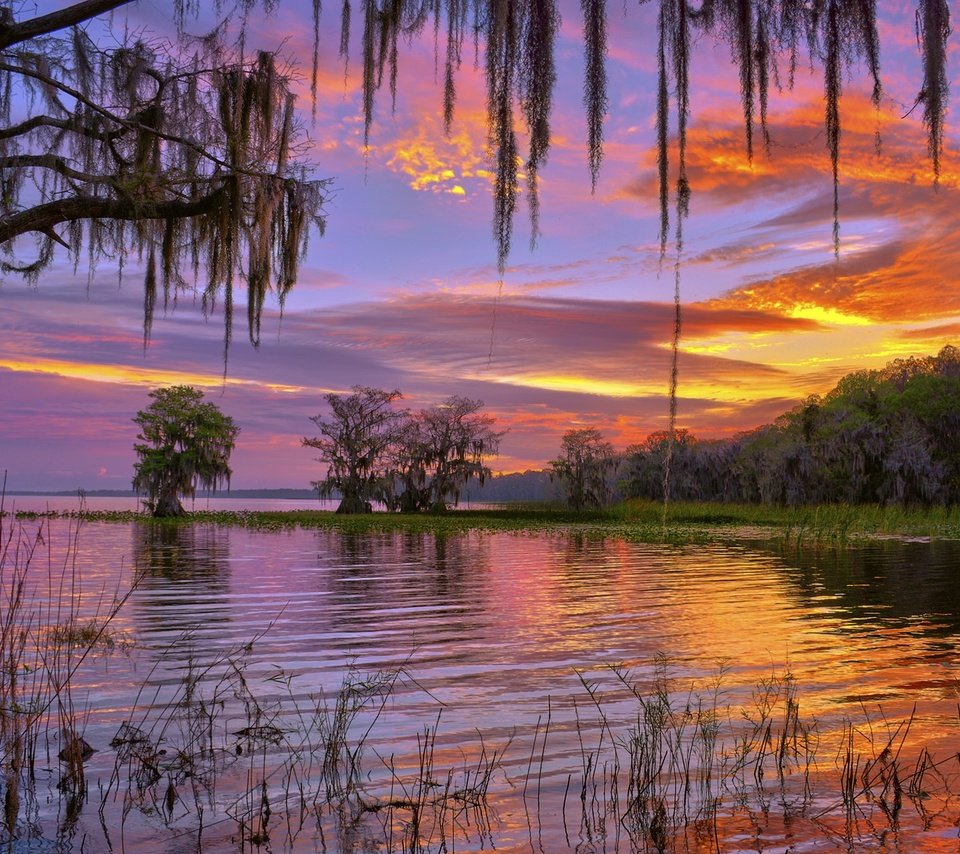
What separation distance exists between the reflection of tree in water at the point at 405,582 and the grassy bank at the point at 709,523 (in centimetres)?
955

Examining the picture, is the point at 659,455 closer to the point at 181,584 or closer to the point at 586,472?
the point at 586,472

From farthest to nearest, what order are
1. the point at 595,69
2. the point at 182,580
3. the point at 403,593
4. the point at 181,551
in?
1. the point at 181,551
2. the point at 182,580
3. the point at 403,593
4. the point at 595,69

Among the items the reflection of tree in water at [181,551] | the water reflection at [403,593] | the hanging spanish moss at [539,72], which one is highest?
the hanging spanish moss at [539,72]

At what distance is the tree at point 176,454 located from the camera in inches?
2004

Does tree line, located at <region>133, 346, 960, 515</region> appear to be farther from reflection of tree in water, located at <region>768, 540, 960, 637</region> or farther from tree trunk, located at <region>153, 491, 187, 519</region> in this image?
reflection of tree in water, located at <region>768, 540, 960, 637</region>

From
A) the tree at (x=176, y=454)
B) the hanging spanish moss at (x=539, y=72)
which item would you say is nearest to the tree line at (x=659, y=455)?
the tree at (x=176, y=454)

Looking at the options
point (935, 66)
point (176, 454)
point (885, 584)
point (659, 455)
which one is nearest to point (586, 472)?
point (659, 455)

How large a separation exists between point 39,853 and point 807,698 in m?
6.68

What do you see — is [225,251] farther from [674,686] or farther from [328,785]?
[674,686]

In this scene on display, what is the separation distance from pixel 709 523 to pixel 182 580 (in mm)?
35568

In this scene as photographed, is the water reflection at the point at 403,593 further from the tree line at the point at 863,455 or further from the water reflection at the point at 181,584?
the tree line at the point at 863,455

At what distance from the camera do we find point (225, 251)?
719cm

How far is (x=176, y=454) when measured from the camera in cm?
5128

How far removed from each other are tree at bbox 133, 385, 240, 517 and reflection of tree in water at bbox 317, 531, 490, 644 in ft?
67.0
